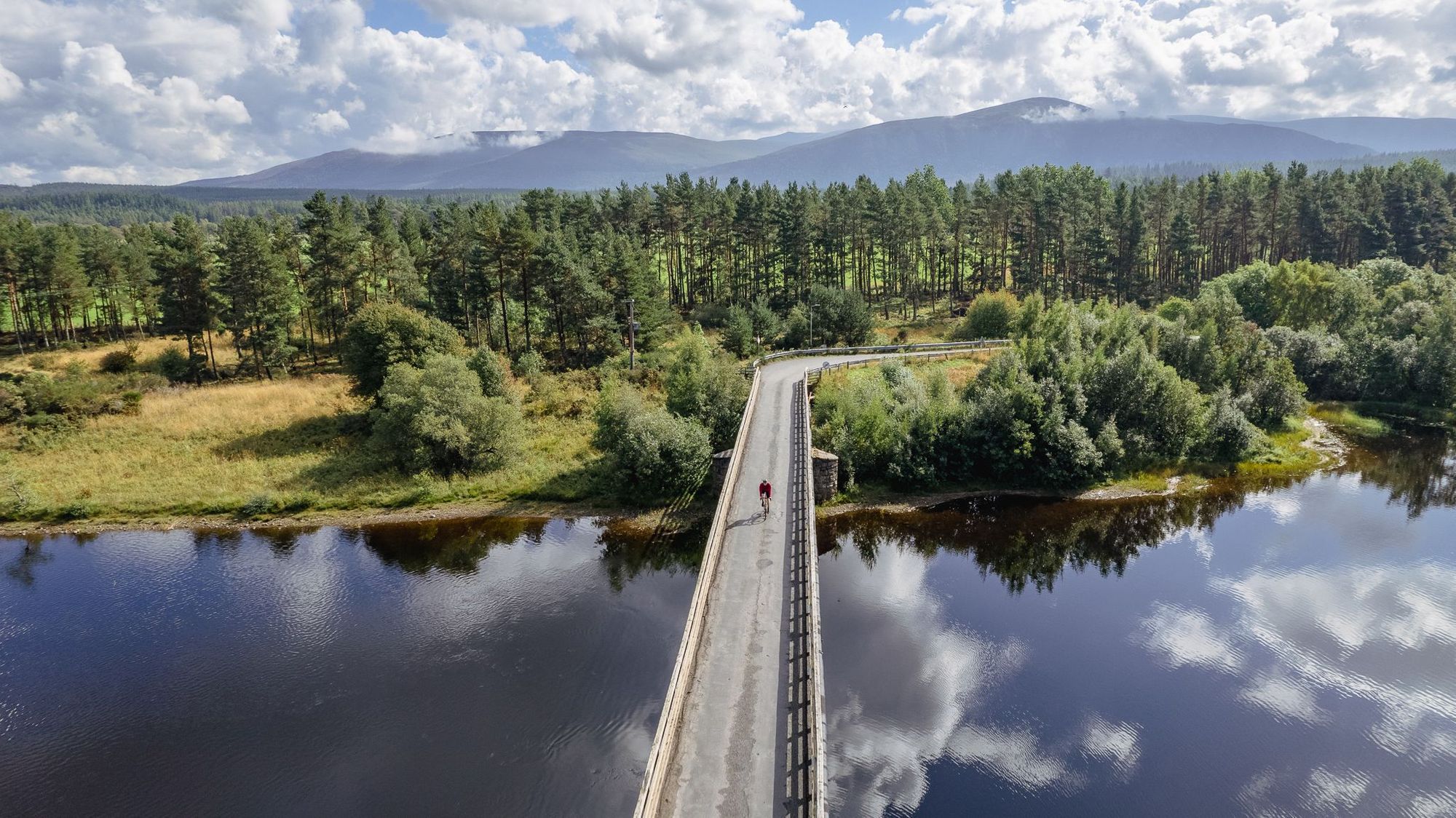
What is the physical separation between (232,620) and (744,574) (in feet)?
76.9

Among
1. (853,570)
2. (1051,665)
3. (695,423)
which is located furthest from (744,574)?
(695,423)

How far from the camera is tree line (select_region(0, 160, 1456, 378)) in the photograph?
2699 inches

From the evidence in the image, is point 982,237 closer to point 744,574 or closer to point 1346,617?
point 1346,617

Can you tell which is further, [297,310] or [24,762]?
[297,310]

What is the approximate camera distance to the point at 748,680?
69.7 ft

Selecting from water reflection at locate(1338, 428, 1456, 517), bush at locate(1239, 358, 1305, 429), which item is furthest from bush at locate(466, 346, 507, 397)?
water reflection at locate(1338, 428, 1456, 517)

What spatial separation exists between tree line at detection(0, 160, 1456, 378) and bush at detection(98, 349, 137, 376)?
5.28 m

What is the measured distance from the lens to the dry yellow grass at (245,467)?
147 ft

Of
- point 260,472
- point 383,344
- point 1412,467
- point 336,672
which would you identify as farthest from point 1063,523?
point 260,472

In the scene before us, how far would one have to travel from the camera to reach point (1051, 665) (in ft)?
91.4

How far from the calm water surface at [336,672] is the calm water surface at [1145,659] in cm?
870

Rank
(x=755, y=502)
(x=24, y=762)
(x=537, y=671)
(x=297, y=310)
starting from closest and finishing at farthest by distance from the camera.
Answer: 1. (x=24, y=762)
2. (x=537, y=671)
3. (x=755, y=502)
4. (x=297, y=310)

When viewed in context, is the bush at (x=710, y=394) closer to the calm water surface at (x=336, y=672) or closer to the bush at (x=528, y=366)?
the calm water surface at (x=336, y=672)

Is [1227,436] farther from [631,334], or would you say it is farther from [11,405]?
[11,405]
